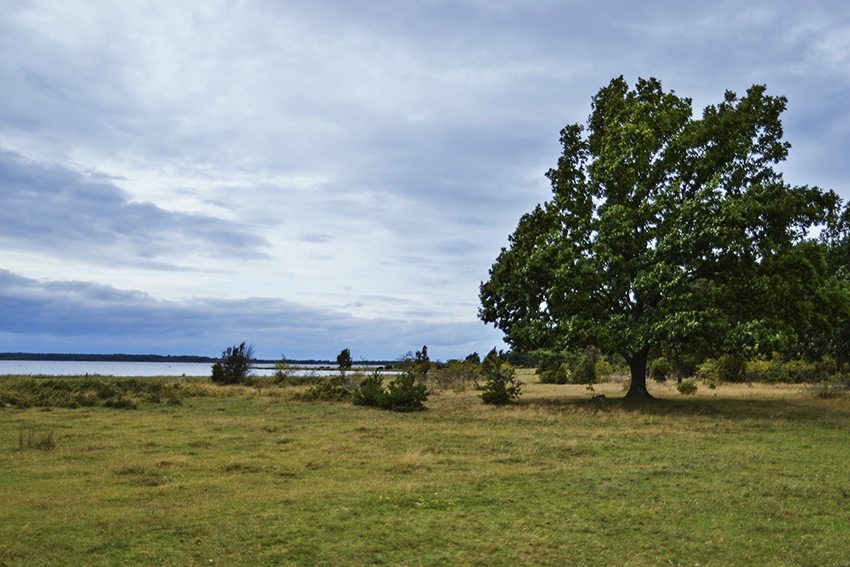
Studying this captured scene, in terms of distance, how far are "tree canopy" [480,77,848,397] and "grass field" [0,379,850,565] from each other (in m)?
5.81

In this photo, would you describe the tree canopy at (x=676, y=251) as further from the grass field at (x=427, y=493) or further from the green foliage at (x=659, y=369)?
the green foliage at (x=659, y=369)

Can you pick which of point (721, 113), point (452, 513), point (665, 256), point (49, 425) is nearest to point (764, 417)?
point (665, 256)

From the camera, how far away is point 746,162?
34.6 m

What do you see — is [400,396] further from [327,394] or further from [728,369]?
[728,369]

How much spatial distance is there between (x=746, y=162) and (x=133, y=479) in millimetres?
32454

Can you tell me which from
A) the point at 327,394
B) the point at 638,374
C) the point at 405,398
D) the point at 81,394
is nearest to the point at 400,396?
the point at 405,398

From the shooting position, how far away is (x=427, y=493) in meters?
12.9

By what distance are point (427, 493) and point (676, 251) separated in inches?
857

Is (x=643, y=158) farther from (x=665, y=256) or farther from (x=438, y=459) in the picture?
(x=438, y=459)

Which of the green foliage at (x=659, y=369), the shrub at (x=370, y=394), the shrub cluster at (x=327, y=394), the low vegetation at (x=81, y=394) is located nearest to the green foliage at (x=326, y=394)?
the shrub cluster at (x=327, y=394)

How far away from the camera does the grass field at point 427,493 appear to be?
9.23 metres

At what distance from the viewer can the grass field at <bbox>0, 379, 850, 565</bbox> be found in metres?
9.23

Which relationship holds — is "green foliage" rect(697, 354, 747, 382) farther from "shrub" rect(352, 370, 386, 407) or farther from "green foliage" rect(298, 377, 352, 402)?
"shrub" rect(352, 370, 386, 407)

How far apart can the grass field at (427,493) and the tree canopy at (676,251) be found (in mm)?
5809
